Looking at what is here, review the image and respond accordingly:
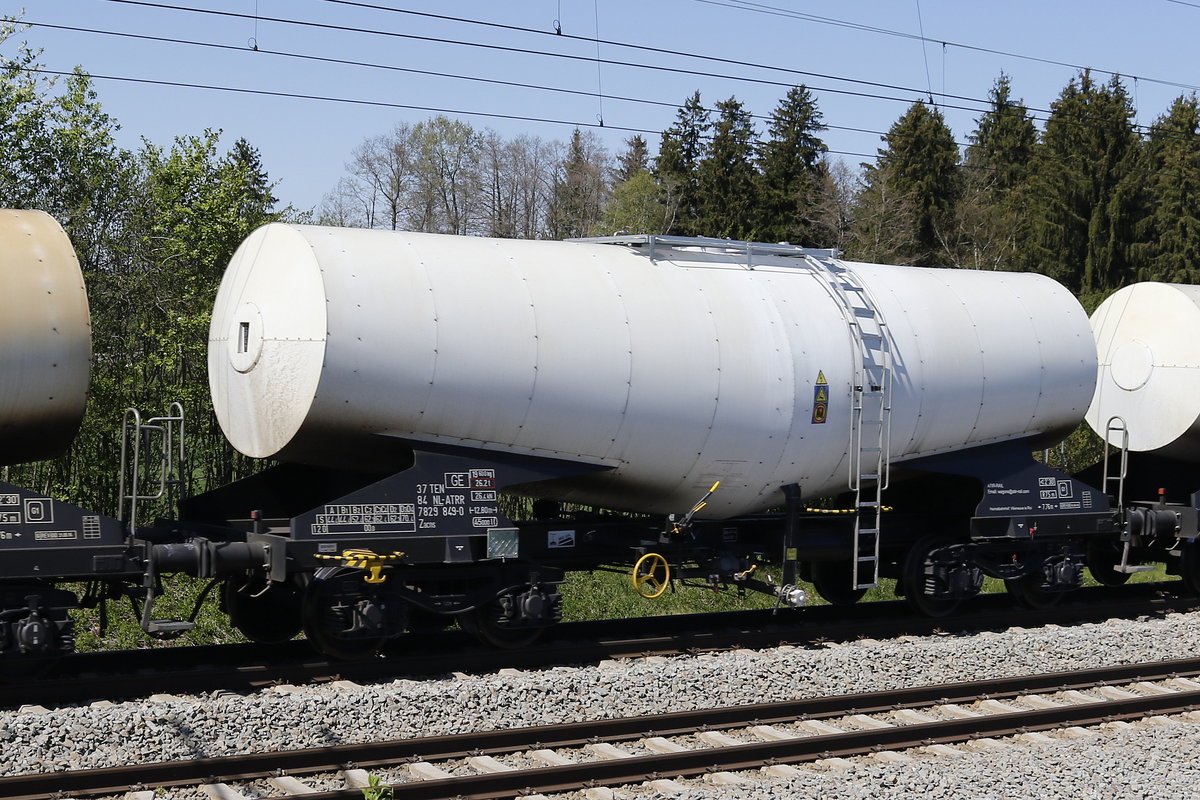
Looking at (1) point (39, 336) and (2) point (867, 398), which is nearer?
(1) point (39, 336)

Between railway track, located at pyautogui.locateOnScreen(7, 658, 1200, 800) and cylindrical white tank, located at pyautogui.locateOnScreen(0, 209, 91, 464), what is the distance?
10.2ft

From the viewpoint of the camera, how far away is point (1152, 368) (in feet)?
51.4

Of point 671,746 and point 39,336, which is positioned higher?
point 39,336

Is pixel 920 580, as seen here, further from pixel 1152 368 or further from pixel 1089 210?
pixel 1089 210

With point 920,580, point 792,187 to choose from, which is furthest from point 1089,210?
point 920,580

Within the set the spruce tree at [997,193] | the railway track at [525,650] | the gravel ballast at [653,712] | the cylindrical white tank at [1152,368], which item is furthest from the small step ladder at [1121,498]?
the spruce tree at [997,193]

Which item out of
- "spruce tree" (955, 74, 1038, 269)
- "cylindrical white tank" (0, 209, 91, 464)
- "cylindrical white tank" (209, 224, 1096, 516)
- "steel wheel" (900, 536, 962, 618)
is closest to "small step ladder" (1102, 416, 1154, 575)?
"cylindrical white tank" (209, 224, 1096, 516)

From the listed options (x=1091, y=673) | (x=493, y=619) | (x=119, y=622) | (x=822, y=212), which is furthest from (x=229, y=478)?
(x=822, y=212)

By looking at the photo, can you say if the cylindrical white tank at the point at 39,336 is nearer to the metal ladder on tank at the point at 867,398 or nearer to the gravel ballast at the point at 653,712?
the gravel ballast at the point at 653,712

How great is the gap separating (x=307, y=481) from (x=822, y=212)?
3876 centimetres

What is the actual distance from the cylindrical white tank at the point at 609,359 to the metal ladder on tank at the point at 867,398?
0.12 m

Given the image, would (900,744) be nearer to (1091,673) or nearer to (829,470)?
(1091,673)

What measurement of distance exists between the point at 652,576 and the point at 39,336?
6047 millimetres

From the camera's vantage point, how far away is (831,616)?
571 inches
